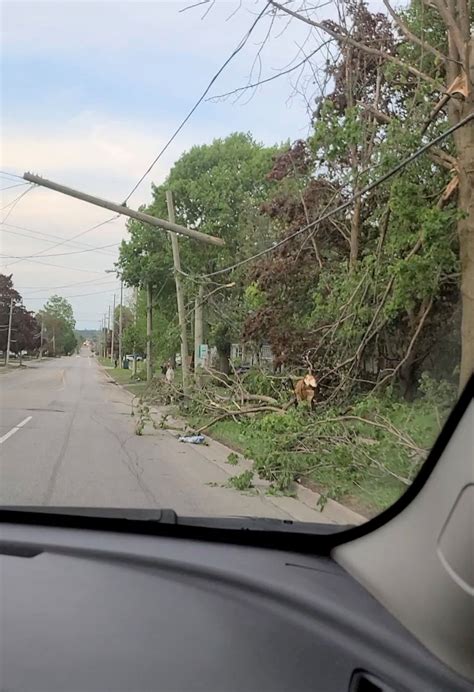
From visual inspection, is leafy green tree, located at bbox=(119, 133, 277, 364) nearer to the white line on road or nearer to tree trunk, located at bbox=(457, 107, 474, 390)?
the white line on road

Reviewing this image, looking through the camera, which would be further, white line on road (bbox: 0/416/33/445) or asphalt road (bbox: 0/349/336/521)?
white line on road (bbox: 0/416/33/445)

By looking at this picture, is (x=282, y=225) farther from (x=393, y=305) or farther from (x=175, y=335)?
(x=393, y=305)

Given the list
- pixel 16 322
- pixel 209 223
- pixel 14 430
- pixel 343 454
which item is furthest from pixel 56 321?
pixel 343 454

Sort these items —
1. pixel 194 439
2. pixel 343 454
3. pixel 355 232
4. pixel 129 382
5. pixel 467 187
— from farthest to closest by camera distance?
pixel 129 382, pixel 355 232, pixel 194 439, pixel 467 187, pixel 343 454

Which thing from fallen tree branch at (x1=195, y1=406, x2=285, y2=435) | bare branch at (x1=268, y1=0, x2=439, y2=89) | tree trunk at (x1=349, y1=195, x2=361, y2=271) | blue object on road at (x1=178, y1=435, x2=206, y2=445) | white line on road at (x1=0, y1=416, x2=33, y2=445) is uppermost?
bare branch at (x1=268, y1=0, x2=439, y2=89)

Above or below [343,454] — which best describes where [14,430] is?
below

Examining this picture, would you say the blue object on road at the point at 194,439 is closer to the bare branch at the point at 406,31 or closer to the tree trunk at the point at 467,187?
the tree trunk at the point at 467,187

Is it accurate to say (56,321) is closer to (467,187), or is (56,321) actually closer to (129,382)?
(129,382)

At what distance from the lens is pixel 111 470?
987 centimetres

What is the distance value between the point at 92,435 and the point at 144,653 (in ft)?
39.4

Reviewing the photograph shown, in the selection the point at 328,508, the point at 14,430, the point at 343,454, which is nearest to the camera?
the point at 328,508

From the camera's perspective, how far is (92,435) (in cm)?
1412

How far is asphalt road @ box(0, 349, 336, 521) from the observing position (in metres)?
7.83

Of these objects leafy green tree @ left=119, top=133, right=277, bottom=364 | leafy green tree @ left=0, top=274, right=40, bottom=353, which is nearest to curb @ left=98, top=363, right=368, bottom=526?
leafy green tree @ left=0, top=274, right=40, bottom=353
